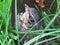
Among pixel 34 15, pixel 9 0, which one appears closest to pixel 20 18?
pixel 34 15

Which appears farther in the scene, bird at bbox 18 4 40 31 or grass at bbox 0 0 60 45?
bird at bbox 18 4 40 31

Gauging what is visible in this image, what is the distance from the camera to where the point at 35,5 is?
146cm

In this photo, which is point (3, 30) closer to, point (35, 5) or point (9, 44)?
point (9, 44)

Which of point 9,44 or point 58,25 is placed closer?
point 9,44

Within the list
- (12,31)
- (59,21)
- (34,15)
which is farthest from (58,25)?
(12,31)

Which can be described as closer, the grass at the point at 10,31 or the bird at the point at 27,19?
the grass at the point at 10,31

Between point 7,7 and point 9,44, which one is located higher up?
point 7,7

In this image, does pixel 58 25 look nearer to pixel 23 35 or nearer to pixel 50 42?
pixel 50 42

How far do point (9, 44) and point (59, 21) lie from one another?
43cm

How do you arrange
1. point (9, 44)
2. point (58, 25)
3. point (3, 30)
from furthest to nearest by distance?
1. point (58, 25)
2. point (3, 30)
3. point (9, 44)

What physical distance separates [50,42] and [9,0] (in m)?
0.37

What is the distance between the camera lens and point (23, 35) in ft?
4.23

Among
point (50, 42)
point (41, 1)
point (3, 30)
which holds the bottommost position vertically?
point (50, 42)

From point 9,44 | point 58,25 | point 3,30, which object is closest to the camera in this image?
point 9,44
